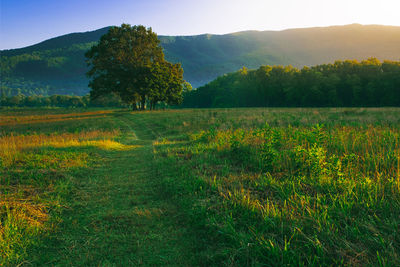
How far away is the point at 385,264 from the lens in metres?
2.38

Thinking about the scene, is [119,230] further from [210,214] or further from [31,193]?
[31,193]

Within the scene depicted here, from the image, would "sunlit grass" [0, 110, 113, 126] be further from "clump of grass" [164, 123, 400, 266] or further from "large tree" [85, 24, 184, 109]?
A: "clump of grass" [164, 123, 400, 266]

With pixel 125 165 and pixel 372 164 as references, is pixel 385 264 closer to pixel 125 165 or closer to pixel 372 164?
pixel 372 164

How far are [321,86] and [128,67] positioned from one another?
58306 millimetres

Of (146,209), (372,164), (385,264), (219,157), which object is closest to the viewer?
(385,264)

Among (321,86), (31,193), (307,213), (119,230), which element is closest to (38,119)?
(31,193)

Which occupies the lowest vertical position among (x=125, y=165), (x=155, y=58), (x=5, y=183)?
(x=125, y=165)

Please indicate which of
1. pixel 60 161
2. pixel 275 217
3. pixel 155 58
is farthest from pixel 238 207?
pixel 155 58

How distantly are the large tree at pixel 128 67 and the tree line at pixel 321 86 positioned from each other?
46481mm

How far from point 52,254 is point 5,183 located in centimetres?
383

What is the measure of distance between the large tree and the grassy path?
41305mm

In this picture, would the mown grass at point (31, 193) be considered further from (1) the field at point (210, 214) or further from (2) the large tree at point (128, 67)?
(2) the large tree at point (128, 67)

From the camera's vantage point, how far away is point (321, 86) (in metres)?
66.3

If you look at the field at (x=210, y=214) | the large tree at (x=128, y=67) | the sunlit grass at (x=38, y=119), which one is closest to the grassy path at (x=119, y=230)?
the field at (x=210, y=214)
